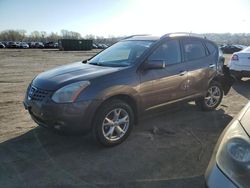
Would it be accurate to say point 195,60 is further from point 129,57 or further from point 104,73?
point 104,73

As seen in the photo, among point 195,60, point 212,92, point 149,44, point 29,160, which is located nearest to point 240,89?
point 212,92

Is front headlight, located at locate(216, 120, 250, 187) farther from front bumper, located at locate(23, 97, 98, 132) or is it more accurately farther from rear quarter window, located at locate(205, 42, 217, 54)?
rear quarter window, located at locate(205, 42, 217, 54)

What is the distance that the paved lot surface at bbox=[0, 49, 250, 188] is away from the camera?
3557 millimetres

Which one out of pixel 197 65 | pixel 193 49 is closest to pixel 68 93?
pixel 197 65

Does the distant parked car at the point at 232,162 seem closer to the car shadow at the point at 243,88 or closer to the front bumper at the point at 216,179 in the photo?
the front bumper at the point at 216,179

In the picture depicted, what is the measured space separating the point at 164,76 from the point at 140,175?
2.04 meters

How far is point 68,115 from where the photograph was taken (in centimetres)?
404

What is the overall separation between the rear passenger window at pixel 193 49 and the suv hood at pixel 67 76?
1.77 meters

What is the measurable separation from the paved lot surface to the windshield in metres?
1.06

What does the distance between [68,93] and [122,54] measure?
5.50 feet

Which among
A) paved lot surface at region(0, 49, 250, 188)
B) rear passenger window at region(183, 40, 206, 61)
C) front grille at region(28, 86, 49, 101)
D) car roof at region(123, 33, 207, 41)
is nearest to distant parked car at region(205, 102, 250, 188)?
paved lot surface at region(0, 49, 250, 188)

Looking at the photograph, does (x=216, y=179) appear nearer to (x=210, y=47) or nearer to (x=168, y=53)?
(x=168, y=53)

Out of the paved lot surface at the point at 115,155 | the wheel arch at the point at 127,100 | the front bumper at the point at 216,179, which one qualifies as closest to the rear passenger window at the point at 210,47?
the paved lot surface at the point at 115,155

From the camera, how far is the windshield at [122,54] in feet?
16.5
